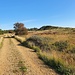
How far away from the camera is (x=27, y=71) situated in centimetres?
1032

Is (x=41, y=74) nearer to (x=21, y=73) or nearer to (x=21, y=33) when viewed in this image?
(x=21, y=73)

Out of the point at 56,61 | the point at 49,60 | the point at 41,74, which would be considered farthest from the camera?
the point at 49,60

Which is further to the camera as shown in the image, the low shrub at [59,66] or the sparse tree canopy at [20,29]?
the sparse tree canopy at [20,29]

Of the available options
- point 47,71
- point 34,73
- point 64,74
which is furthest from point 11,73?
point 64,74

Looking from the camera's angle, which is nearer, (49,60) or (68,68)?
(68,68)

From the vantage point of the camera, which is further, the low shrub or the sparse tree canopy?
the sparse tree canopy

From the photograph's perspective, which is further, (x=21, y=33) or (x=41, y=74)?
(x=21, y=33)

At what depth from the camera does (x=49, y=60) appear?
42.3 ft

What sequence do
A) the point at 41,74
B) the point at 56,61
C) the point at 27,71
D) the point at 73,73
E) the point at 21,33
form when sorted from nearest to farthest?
the point at 73,73, the point at 41,74, the point at 27,71, the point at 56,61, the point at 21,33

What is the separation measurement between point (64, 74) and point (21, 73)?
7.72ft

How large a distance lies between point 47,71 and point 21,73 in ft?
4.96

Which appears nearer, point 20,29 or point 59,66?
point 59,66

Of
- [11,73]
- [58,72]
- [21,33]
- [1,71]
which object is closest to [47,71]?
[58,72]

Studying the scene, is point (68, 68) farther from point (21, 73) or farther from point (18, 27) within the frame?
point (18, 27)
